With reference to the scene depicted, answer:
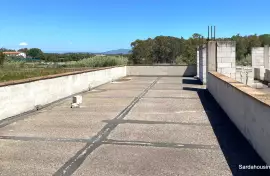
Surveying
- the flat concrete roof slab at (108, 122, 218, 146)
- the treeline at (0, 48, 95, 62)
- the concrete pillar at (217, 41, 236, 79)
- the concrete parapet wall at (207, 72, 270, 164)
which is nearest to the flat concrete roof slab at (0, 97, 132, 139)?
the flat concrete roof slab at (108, 122, 218, 146)

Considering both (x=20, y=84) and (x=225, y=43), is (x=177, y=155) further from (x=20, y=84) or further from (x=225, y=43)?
(x=225, y=43)

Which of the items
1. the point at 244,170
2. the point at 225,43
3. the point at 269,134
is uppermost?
the point at 225,43

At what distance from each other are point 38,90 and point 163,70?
16257 mm

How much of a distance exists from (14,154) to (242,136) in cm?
399

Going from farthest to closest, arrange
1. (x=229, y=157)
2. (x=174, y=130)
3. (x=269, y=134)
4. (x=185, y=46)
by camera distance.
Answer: (x=185, y=46), (x=174, y=130), (x=229, y=157), (x=269, y=134)

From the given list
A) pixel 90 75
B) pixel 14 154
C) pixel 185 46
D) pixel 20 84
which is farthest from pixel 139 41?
pixel 14 154

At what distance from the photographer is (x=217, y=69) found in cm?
1288

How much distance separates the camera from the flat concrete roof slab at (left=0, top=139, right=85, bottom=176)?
4062 millimetres

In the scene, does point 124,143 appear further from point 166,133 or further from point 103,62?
point 103,62

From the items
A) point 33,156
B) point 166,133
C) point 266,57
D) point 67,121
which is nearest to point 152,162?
point 166,133

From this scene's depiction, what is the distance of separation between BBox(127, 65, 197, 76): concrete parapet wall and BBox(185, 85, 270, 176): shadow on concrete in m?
16.1

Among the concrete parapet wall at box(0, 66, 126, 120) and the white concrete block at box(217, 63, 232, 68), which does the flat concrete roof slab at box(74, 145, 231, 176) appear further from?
the white concrete block at box(217, 63, 232, 68)

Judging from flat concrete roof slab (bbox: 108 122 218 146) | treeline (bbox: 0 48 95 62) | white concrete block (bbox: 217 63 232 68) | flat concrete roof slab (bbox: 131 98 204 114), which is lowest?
flat concrete roof slab (bbox: 108 122 218 146)

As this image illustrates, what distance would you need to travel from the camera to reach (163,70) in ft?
80.3
